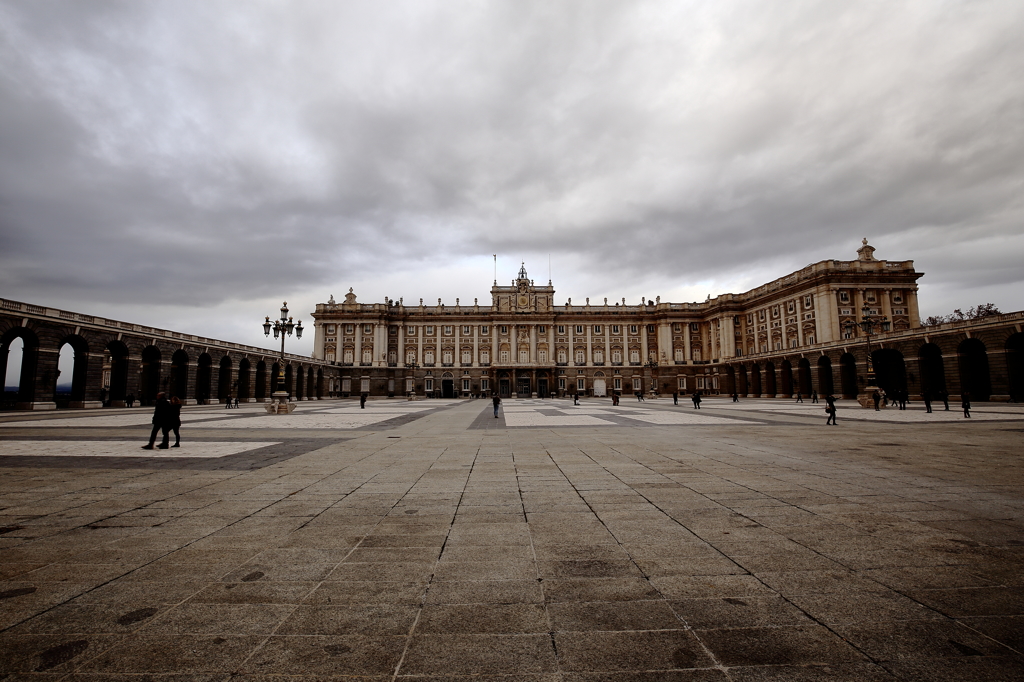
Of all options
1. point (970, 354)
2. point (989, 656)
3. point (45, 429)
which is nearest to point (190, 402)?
point (45, 429)

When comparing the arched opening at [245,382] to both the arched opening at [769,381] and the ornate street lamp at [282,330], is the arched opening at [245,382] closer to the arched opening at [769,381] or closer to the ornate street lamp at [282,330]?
the ornate street lamp at [282,330]

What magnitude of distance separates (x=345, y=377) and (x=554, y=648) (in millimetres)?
79167

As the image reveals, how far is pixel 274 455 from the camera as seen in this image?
10.5 meters

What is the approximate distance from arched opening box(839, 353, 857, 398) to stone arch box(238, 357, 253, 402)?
56490mm

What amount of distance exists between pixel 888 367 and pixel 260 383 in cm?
6167

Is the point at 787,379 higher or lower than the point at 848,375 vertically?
lower

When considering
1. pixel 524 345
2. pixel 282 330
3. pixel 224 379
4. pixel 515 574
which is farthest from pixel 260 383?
pixel 515 574

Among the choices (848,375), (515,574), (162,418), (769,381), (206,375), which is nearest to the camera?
(515,574)

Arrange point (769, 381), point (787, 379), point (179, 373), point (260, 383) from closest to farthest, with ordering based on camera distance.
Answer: point (179, 373) → point (260, 383) → point (787, 379) → point (769, 381)

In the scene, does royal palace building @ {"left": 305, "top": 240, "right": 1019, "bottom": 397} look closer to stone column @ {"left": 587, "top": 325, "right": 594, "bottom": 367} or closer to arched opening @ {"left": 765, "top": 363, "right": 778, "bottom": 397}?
stone column @ {"left": 587, "top": 325, "right": 594, "bottom": 367}

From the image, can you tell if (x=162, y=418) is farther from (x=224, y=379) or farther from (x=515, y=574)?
(x=224, y=379)

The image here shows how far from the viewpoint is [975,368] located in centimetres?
3762

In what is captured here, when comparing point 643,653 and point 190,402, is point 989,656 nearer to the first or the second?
point 643,653

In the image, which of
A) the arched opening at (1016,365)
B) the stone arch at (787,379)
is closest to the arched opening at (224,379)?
the stone arch at (787,379)
